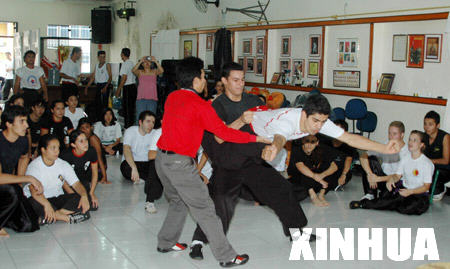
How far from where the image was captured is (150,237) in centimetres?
464

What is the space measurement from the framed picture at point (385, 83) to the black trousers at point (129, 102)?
5.33 meters

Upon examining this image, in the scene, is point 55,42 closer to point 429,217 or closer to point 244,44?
point 244,44

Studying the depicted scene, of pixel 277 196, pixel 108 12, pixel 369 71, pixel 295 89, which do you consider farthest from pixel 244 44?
pixel 108 12

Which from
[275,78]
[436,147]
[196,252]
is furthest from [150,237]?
[275,78]

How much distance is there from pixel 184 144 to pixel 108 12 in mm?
15993

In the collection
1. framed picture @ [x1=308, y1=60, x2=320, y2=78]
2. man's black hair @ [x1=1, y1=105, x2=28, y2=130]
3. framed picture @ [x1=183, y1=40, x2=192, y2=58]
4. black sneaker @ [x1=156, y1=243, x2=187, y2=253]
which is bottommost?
black sneaker @ [x1=156, y1=243, x2=187, y2=253]

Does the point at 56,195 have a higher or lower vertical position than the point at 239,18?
lower

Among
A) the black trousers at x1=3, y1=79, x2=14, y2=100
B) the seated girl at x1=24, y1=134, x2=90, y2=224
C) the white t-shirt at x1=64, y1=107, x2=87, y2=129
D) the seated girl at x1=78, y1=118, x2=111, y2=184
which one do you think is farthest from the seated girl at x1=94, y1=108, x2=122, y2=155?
the black trousers at x1=3, y1=79, x2=14, y2=100

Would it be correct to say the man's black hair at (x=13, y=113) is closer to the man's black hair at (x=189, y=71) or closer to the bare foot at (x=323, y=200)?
the man's black hair at (x=189, y=71)

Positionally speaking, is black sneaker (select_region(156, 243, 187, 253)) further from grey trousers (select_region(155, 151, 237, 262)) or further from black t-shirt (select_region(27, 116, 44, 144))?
black t-shirt (select_region(27, 116, 44, 144))

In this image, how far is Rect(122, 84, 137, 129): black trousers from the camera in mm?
11234

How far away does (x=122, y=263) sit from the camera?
4.01 m

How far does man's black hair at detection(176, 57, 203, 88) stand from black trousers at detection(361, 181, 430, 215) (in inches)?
113

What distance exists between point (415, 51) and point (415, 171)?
8.22ft
